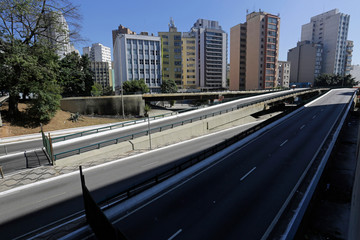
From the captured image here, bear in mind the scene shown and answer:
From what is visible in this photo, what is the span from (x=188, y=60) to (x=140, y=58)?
36130mm

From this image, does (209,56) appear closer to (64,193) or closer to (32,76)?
(32,76)

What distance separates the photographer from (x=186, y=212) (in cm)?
1037

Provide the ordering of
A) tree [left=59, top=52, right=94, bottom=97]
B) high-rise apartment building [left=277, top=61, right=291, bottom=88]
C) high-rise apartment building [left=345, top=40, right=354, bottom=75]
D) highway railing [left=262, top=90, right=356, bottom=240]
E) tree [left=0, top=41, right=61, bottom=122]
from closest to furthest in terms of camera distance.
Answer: highway railing [left=262, top=90, right=356, bottom=240], tree [left=0, top=41, right=61, bottom=122], tree [left=59, top=52, right=94, bottom=97], high-rise apartment building [left=277, top=61, right=291, bottom=88], high-rise apartment building [left=345, top=40, right=354, bottom=75]

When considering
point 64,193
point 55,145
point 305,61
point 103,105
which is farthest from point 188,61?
point 64,193

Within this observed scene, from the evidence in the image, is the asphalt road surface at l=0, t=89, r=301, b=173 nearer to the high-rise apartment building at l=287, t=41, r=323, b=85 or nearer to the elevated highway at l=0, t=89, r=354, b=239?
the elevated highway at l=0, t=89, r=354, b=239

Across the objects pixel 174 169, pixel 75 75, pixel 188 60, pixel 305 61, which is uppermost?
pixel 305 61

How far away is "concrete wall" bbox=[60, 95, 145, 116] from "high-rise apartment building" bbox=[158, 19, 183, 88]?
64.0m

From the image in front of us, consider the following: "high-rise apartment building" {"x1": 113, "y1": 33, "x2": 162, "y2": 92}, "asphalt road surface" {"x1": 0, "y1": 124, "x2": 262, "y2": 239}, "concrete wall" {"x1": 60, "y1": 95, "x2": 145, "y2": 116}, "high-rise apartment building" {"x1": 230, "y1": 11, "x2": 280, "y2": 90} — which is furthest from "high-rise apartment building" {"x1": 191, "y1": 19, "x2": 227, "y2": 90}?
"asphalt road surface" {"x1": 0, "y1": 124, "x2": 262, "y2": 239}

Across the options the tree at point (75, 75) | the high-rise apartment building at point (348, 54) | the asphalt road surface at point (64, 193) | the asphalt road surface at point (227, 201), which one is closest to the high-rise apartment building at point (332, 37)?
the high-rise apartment building at point (348, 54)

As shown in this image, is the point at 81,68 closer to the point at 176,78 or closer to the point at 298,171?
the point at 176,78

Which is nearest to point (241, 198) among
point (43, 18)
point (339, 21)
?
point (43, 18)

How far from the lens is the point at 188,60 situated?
376 feet

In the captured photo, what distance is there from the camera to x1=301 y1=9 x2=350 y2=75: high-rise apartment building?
133000 mm

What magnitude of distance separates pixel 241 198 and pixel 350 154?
680 inches
